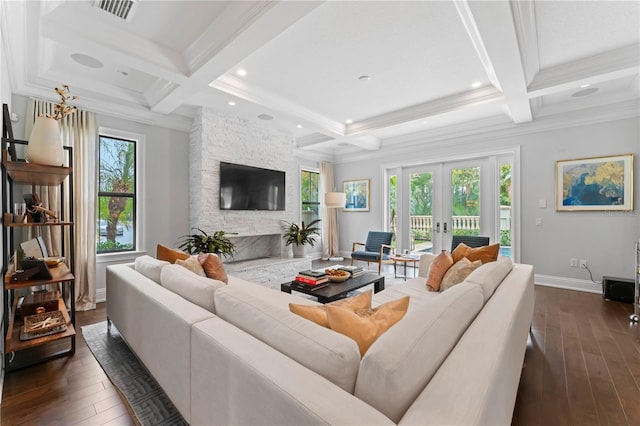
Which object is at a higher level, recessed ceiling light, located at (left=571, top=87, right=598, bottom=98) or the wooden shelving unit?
recessed ceiling light, located at (left=571, top=87, right=598, bottom=98)

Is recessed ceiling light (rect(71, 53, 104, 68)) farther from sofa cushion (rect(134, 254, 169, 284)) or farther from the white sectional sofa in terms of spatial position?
the white sectional sofa

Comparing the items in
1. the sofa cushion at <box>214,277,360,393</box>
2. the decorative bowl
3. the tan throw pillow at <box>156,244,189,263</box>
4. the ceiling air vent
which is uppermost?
the ceiling air vent

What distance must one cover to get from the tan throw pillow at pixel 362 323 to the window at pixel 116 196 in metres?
3.89

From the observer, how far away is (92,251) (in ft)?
11.6

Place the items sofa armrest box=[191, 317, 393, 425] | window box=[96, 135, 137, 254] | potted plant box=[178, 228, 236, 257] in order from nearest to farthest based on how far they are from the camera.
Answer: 1. sofa armrest box=[191, 317, 393, 425]
2. window box=[96, 135, 137, 254]
3. potted plant box=[178, 228, 236, 257]

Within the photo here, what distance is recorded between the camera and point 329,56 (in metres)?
2.94

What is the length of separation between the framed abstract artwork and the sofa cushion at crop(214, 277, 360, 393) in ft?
15.8

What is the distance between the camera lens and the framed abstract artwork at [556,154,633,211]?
12.7 feet

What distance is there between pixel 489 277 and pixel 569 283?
3.51 m

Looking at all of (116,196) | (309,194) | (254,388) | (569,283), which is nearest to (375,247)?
(309,194)

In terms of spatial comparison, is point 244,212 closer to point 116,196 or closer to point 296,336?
point 116,196

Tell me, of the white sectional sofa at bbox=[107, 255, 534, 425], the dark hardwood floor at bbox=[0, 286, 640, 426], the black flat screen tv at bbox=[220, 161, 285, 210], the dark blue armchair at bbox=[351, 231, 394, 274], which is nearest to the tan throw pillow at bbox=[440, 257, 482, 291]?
the dark hardwood floor at bbox=[0, 286, 640, 426]

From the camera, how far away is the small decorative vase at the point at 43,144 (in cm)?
217

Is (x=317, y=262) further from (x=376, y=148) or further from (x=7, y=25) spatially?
(x=7, y=25)
